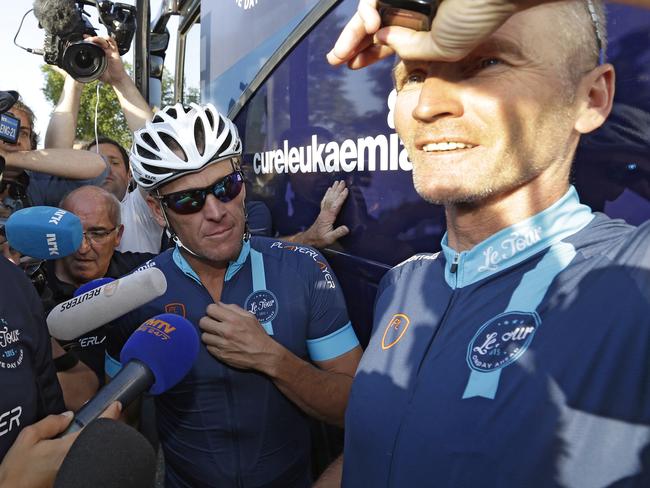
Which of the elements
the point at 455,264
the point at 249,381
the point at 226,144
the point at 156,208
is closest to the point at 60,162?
the point at 156,208

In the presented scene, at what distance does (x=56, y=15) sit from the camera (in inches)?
154

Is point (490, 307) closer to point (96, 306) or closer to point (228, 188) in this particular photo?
point (96, 306)

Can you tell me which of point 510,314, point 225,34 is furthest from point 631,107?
point 225,34

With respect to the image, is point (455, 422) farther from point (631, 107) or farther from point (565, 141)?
point (631, 107)

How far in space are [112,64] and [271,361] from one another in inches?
138

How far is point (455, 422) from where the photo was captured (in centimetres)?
116

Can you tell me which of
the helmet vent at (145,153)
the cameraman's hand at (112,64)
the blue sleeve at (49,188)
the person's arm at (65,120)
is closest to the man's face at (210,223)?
the helmet vent at (145,153)

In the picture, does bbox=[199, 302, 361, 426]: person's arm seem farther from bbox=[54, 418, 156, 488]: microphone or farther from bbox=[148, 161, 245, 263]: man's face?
bbox=[54, 418, 156, 488]: microphone

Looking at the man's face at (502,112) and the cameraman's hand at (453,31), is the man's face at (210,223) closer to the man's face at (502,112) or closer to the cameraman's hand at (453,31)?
the man's face at (502,112)

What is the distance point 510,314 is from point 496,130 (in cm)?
41

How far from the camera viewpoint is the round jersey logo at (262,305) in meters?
2.24

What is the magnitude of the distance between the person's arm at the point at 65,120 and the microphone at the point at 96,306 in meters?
2.64

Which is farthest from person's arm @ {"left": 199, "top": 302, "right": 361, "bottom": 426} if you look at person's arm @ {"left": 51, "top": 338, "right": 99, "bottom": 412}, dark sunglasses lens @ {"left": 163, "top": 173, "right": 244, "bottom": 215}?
person's arm @ {"left": 51, "top": 338, "right": 99, "bottom": 412}

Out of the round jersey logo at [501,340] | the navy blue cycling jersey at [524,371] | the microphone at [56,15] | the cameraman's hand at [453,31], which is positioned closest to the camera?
the cameraman's hand at [453,31]
